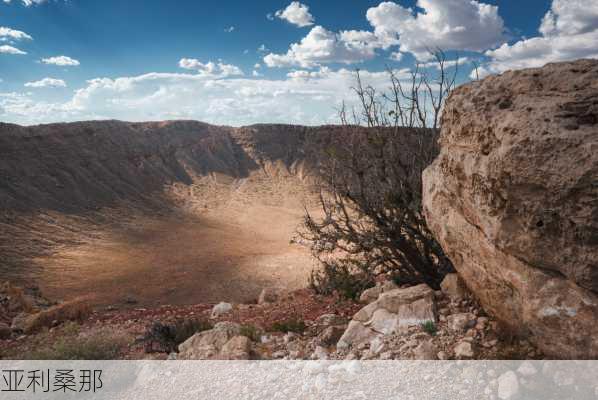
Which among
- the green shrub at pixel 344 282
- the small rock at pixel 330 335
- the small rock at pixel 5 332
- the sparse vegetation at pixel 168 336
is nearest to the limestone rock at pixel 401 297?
the small rock at pixel 330 335

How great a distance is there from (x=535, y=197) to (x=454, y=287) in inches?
77.1

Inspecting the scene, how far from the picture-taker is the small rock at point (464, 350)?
3539 millimetres

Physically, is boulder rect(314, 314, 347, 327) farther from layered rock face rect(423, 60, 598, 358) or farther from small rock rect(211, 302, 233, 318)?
small rock rect(211, 302, 233, 318)

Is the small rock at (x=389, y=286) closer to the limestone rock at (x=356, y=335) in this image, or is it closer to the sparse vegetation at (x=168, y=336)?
the limestone rock at (x=356, y=335)

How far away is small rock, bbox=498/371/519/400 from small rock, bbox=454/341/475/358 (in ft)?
1.24

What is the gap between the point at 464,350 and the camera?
359cm

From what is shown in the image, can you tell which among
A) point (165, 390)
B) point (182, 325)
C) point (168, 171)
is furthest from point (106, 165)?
point (165, 390)

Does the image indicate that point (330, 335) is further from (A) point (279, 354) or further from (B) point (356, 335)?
(A) point (279, 354)

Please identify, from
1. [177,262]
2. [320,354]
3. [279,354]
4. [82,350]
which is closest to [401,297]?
[320,354]

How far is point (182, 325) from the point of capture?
6074 mm

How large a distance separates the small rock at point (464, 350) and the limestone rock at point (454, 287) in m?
1.02

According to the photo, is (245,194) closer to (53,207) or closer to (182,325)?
(53,207)

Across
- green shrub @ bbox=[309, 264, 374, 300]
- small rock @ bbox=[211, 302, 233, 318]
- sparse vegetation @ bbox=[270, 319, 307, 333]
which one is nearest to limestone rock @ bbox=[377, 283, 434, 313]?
sparse vegetation @ bbox=[270, 319, 307, 333]

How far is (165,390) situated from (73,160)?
32551 mm
